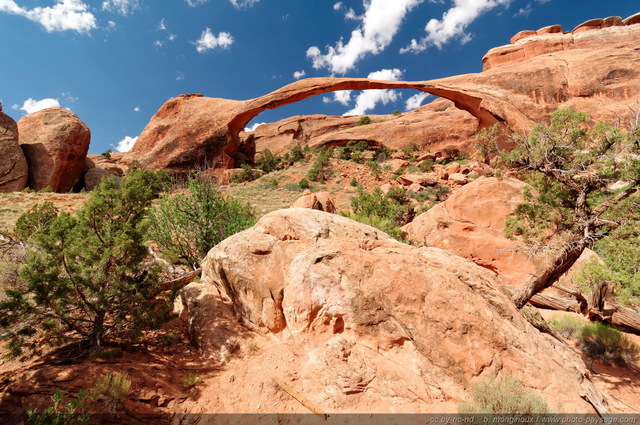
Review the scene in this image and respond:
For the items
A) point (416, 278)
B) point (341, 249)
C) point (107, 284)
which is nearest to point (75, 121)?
point (107, 284)

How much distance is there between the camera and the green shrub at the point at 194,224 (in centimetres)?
814

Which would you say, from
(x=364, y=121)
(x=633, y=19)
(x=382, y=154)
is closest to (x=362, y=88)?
(x=382, y=154)

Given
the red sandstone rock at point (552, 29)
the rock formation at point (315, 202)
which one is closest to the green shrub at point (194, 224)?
the rock formation at point (315, 202)

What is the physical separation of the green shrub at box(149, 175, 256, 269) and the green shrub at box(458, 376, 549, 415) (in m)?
6.82

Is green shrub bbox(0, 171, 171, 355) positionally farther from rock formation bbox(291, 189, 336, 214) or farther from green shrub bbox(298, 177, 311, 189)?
green shrub bbox(298, 177, 311, 189)

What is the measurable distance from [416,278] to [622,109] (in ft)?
49.5

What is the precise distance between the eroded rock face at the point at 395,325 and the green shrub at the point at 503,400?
13cm

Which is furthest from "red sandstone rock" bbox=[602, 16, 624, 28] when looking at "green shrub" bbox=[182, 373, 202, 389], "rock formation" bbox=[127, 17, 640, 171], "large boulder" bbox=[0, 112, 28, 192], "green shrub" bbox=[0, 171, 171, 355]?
"large boulder" bbox=[0, 112, 28, 192]

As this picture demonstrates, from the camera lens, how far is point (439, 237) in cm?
993

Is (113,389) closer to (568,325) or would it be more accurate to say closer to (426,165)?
(568,325)

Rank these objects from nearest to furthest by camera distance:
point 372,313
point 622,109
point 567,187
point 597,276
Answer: point 372,313, point 567,187, point 597,276, point 622,109

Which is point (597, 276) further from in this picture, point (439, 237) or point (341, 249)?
point (341, 249)

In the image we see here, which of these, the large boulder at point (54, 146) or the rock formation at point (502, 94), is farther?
the large boulder at point (54, 146)

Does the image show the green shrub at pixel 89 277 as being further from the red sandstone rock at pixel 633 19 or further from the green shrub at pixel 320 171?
the red sandstone rock at pixel 633 19
